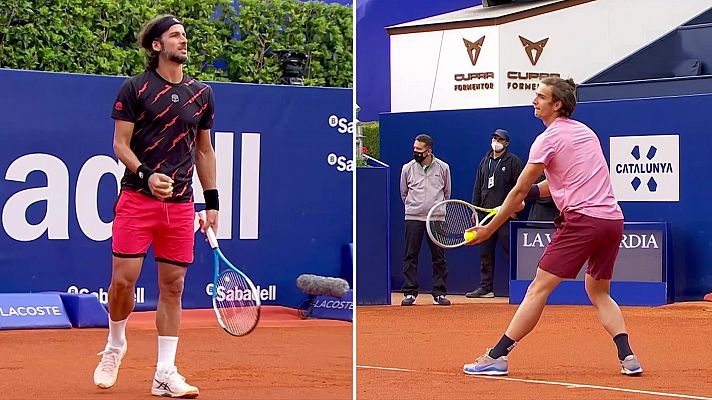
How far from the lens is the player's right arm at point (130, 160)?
18.4ft

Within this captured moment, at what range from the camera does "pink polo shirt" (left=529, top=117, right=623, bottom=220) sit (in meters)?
6.86

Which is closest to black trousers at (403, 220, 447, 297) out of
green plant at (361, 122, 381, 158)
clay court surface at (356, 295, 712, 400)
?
clay court surface at (356, 295, 712, 400)

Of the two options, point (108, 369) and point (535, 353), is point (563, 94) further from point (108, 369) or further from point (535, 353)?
point (108, 369)

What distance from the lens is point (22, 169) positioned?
9617mm

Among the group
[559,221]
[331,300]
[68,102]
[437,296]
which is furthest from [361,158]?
[559,221]

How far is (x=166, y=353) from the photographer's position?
5.81 meters

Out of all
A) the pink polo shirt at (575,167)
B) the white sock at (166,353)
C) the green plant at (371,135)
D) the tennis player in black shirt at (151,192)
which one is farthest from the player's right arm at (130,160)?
the green plant at (371,135)

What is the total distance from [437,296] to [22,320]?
4477 mm

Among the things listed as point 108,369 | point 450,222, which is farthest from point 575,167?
point 450,222

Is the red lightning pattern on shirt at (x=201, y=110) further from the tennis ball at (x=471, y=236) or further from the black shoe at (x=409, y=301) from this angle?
the black shoe at (x=409, y=301)

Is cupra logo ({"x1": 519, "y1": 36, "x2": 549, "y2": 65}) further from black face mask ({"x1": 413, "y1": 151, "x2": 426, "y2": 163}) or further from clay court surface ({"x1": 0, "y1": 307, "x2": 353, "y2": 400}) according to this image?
clay court surface ({"x1": 0, "y1": 307, "x2": 353, "y2": 400})

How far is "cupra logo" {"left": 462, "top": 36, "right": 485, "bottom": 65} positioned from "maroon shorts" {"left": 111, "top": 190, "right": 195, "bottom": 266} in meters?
17.7

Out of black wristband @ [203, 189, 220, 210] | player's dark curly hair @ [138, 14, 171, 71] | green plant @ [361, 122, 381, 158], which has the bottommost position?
black wristband @ [203, 189, 220, 210]

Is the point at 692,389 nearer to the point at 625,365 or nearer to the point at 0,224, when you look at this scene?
the point at 625,365
